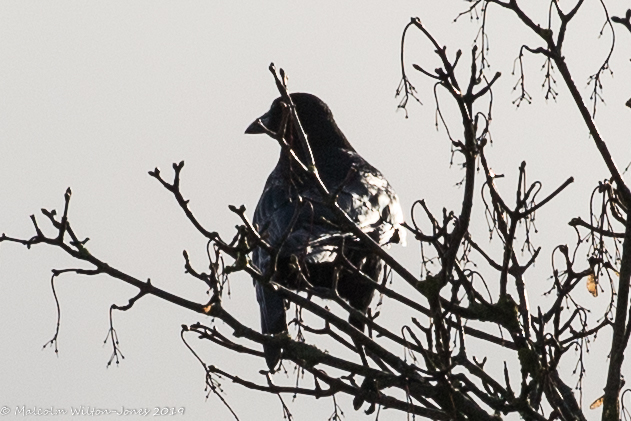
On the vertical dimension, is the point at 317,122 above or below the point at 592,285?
above

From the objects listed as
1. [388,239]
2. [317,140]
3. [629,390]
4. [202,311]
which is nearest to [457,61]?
[202,311]

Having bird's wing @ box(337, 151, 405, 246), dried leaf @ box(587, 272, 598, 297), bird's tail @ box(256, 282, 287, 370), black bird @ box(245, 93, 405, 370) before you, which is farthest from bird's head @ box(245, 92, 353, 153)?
dried leaf @ box(587, 272, 598, 297)

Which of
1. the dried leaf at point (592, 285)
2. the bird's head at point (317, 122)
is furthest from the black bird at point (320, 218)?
the dried leaf at point (592, 285)

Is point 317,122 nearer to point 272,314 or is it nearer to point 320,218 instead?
point 272,314

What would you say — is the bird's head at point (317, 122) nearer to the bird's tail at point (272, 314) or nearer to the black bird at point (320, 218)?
the black bird at point (320, 218)

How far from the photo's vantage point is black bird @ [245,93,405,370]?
199 inches

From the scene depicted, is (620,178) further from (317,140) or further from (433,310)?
(317,140)

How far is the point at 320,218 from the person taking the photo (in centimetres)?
424

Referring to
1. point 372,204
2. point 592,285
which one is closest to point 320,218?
point 592,285

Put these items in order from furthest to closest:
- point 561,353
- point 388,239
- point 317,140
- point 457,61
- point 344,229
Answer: point 317,140 < point 388,239 < point 344,229 < point 561,353 < point 457,61

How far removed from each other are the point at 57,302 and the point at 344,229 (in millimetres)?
1055

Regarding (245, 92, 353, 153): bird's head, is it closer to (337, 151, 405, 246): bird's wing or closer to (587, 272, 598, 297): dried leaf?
(337, 151, 405, 246): bird's wing

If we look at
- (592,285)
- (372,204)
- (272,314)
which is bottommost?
(592,285)

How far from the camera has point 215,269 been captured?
368 centimetres
